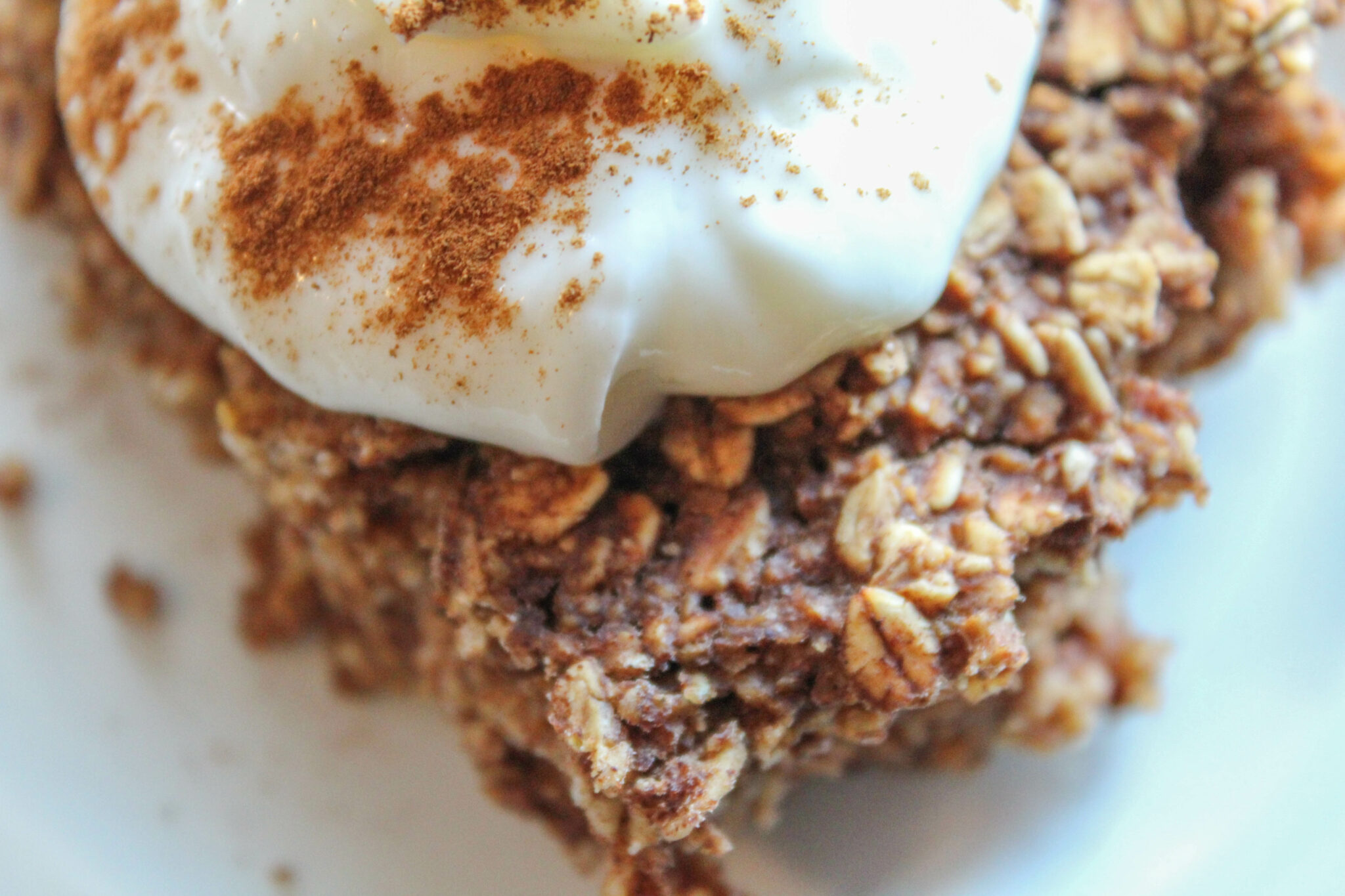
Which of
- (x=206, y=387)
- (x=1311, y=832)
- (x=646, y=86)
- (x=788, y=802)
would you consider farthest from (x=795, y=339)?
(x=1311, y=832)

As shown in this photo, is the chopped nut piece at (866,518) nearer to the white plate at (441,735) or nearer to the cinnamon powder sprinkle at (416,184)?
the cinnamon powder sprinkle at (416,184)

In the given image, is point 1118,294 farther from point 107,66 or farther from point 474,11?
point 107,66

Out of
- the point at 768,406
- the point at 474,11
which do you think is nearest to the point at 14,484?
the point at 474,11

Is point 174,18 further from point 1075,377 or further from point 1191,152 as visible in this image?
point 1191,152

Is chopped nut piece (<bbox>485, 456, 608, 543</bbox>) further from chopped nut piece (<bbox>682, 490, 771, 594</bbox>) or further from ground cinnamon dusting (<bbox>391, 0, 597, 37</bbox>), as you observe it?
ground cinnamon dusting (<bbox>391, 0, 597, 37</bbox>)

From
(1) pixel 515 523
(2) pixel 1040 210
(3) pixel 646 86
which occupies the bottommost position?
(1) pixel 515 523

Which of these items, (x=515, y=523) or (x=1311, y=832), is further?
(x=1311, y=832)

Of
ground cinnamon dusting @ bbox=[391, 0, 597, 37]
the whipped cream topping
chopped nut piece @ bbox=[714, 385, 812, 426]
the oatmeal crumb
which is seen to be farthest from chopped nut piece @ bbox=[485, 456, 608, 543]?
the oatmeal crumb
